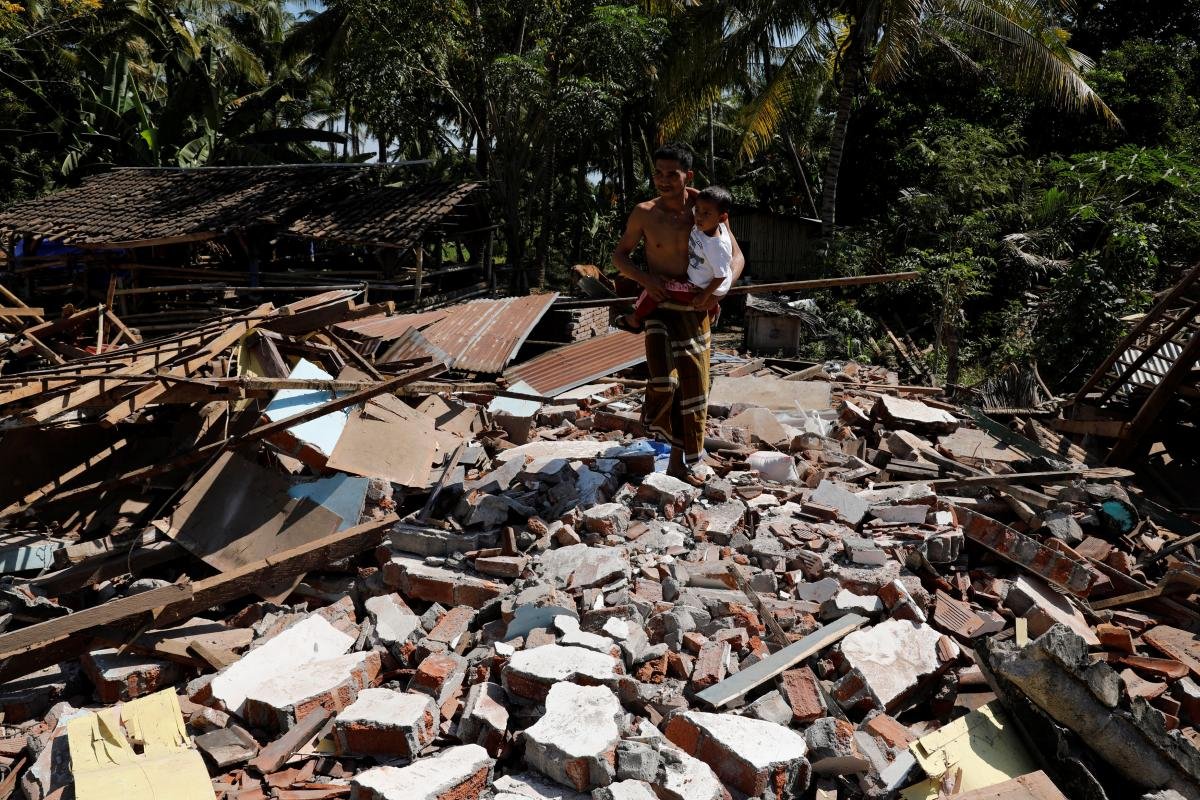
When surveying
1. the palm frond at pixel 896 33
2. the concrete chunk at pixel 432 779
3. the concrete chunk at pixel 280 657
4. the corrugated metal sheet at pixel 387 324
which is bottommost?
the concrete chunk at pixel 432 779

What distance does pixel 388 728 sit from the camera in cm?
263

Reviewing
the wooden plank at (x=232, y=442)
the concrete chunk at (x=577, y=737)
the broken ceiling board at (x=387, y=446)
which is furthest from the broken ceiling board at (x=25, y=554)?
the concrete chunk at (x=577, y=737)

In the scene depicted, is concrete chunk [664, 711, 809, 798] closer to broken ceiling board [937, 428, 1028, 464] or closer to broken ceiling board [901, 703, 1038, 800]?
broken ceiling board [901, 703, 1038, 800]

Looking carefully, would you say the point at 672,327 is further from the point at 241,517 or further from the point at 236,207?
the point at 236,207

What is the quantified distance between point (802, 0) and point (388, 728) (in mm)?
13111

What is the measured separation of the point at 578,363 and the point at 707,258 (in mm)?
2934

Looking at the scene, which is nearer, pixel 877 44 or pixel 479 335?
pixel 479 335

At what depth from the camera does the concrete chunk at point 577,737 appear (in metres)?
2.45

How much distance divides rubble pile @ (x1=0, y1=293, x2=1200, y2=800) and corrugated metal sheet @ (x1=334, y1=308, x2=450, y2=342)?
1.27 meters

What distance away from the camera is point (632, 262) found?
445 cm

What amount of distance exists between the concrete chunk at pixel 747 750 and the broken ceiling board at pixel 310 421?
233 centimetres

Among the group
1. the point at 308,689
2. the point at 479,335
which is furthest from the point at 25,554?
the point at 479,335

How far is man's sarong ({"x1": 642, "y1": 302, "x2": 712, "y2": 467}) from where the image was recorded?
4383 mm

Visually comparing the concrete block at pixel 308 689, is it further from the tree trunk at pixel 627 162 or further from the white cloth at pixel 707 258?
the tree trunk at pixel 627 162
